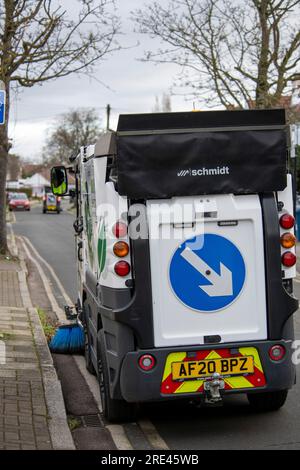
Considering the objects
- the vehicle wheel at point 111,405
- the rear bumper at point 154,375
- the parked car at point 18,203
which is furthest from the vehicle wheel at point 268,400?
the parked car at point 18,203

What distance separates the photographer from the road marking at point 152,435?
6078 millimetres

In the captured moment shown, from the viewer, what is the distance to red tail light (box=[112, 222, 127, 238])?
6051 millimetres

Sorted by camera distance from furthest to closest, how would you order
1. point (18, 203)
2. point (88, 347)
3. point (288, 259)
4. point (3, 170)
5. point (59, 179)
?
point (18, 203) → point (3, 170) → point (59, 179) → point (88, 347) → point (288, 259)

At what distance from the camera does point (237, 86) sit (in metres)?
23.3

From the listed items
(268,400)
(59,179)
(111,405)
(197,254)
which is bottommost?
(268,400)

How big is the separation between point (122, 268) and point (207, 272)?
698 mm

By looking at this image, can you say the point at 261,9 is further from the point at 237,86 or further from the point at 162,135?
the point at 162,135

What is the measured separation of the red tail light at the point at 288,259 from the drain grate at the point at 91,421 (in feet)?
7.24

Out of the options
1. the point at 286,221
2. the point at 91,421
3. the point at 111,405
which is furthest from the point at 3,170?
the point at 286,221

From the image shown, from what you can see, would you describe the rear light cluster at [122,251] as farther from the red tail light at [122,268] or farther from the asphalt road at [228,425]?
the asphalt road at [228,425]

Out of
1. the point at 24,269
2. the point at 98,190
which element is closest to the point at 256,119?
the point at 98,190

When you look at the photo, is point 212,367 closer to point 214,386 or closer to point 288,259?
point 214,386

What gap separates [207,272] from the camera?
6.14m

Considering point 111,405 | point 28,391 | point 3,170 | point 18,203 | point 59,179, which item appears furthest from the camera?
point 18,203
